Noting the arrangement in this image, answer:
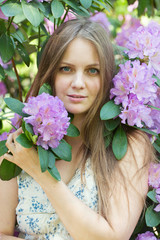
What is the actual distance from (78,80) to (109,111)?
184mm

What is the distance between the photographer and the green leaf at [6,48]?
1.98 meters

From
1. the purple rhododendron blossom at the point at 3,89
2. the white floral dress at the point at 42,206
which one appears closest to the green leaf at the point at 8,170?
the white floral dress at the point at 42,206

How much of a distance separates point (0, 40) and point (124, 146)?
774 millimetres

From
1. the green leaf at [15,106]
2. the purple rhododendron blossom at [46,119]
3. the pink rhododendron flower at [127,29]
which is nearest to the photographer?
the purple rhododendron blossom at [46,119]

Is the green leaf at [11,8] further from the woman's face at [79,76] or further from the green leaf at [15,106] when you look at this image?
the green leaf at [15,106]

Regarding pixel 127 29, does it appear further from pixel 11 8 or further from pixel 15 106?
pixel 15 106

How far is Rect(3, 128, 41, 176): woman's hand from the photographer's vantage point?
5.37ft

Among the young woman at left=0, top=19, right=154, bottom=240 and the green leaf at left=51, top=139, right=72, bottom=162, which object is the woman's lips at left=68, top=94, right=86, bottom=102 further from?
the green leaf at left=51, top=139, right=72, bottom=162

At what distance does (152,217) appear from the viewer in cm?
182

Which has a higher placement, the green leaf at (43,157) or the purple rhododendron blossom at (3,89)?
the purple rhododendron blossom at (3,89)

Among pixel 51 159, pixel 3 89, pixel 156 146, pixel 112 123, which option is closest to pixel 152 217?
pixel 156 146

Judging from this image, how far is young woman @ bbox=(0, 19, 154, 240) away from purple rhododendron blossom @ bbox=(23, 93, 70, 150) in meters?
0.14

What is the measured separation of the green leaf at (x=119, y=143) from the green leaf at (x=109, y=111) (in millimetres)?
104

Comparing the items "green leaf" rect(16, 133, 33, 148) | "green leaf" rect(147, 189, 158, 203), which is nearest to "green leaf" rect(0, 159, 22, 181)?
"green leaf" rect(16, 133, 33, 148)
